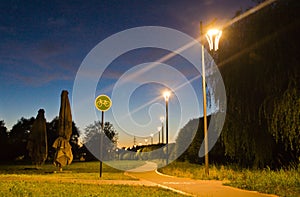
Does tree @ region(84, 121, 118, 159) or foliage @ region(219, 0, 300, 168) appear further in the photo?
tree @ region(84, 121, 118, 159)

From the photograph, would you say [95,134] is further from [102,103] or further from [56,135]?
[102,103]

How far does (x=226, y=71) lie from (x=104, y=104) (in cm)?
616

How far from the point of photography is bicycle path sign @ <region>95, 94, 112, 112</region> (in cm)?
1762

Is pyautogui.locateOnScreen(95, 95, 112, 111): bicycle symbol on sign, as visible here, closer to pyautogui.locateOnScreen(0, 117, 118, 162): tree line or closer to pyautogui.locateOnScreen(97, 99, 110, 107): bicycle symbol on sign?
pyautogui.locateOnScreen(97, 99, 110, 107): bicycle symbol on sign

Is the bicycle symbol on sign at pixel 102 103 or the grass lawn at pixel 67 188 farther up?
the bicycle symbol on sign at pixel 102 103

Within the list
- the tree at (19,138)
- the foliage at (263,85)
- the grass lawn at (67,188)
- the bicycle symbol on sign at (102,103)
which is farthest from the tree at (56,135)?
the foliage at (263,85)

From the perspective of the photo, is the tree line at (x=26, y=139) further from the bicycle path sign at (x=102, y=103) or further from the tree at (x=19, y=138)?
the bicycle path sign at (x=102, y=103)

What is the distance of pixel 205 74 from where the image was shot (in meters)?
18.5

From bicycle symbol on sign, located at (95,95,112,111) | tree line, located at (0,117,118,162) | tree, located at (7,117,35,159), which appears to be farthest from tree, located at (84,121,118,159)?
bicycle symbol on sign, located at (95,95,112,111)

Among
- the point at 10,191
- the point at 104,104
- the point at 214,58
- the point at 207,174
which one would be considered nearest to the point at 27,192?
the point at 10,191

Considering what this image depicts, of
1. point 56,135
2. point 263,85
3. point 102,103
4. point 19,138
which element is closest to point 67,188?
point 102,103

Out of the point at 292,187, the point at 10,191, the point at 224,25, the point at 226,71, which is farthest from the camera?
the point at 224,25

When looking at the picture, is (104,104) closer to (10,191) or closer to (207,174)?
(207,174)

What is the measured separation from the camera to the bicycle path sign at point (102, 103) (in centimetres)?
1762
